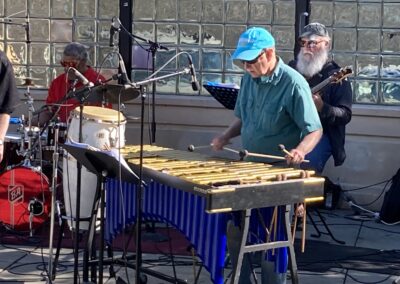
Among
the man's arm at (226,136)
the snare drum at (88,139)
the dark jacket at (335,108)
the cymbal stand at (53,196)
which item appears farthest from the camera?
the dark jacket at (335,108)

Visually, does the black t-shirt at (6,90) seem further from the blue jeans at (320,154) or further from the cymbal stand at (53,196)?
the blue jeans at (320,154)

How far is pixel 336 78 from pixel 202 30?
264 centimetres

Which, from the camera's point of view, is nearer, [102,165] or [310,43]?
[102,165]

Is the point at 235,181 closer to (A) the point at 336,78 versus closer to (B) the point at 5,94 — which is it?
(B) the point at 5,94

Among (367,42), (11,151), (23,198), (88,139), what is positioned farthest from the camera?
(367,42)

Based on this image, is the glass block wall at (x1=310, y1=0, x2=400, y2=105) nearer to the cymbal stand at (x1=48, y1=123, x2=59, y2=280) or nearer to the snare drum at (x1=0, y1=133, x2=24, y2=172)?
the snare drum at (x1=0, y1=133, x2=24, y2=172)

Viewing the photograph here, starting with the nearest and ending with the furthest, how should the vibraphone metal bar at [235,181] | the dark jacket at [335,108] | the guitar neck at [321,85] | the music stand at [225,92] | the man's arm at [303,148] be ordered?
the vibraphone metal bar at [235,181] < the man's arm at [303,148] < the music stand at [225,92] < the guitar neck at [321,85] < the dark jacket at [335,108]

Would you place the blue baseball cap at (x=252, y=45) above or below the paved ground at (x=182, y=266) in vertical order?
above

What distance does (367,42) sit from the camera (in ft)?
27.2

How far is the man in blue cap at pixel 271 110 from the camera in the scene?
4.64m

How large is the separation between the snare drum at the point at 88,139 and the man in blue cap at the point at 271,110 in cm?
104

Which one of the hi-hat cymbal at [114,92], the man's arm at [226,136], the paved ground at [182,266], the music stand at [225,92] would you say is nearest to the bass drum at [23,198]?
the paved ground at [182,266]

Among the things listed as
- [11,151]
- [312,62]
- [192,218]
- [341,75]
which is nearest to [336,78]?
[341,75]

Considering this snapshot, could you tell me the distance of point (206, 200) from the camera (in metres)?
3.98
